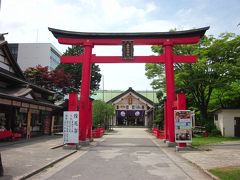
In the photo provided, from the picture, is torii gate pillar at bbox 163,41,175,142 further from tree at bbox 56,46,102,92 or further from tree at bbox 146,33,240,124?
tree at bbox 56,46,102,92

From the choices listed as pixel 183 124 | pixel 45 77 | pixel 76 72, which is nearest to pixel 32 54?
pixel 76 72

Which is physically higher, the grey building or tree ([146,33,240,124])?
the grey building

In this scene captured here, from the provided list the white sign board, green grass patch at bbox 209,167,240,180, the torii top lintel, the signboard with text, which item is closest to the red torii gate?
the torii top lintel

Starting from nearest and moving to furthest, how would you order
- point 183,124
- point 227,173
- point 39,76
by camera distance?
point 227,173, point 183,124, point 39,76

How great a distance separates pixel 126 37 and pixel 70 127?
8.44m

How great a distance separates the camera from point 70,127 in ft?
68.8

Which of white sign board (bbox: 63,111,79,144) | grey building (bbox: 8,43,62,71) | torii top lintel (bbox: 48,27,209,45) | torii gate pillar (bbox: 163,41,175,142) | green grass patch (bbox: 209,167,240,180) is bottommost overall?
green grass patch (bbox: 209,167,240,180)

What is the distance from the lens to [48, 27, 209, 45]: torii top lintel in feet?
80.2

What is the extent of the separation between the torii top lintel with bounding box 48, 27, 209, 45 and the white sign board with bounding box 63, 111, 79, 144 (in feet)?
21.7

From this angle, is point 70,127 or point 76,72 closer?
point 70,127

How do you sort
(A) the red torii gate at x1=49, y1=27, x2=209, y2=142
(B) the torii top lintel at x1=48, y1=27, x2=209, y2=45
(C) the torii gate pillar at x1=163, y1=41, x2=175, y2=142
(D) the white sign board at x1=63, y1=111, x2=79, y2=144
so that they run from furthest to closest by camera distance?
1. (B) the torii top lintel at x1=48, y1=27, x2=209, y2=45
2. (A) the red torii gate at x1=49, y1=27, x2=209, y2=142
3. (C) the torii gate pillar at x1=163, y1=41, x2=175, y2=142
4. (D) the white sign board at x1=63, y1=111, x2=79, y2=144

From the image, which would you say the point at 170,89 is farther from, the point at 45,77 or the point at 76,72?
the point at 76,72

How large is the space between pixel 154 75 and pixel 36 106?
13.0 m

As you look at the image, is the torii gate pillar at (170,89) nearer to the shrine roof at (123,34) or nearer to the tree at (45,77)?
the shrine roof at (123,34)
